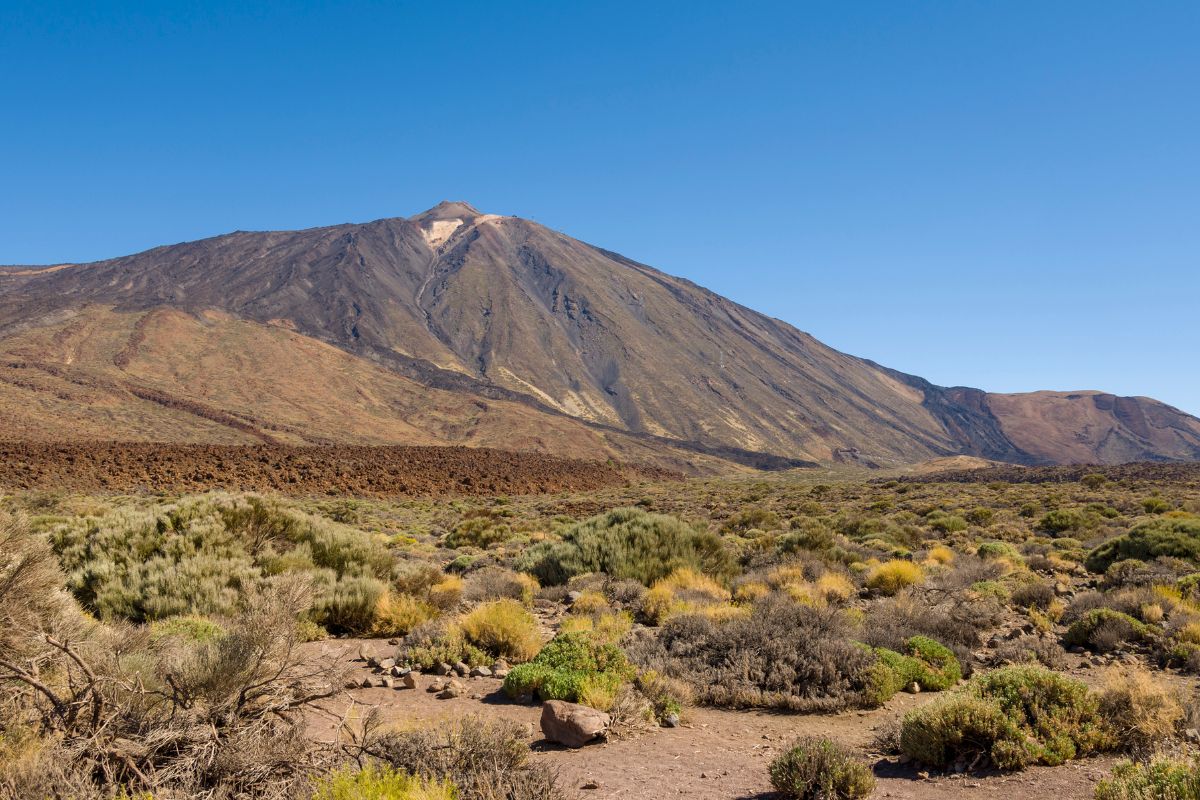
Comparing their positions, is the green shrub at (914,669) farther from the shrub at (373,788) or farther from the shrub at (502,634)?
the shrub at (373,788)

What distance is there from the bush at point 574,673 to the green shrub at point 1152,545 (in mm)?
10757

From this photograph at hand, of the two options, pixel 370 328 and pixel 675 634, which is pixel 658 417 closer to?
pixel 370 328

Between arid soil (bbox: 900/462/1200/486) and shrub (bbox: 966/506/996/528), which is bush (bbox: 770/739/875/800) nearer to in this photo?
shrub (bbox: 966/506/996/528)

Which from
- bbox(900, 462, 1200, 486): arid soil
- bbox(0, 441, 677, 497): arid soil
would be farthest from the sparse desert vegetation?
bbox(900, 462, 1200, 486): arid soil

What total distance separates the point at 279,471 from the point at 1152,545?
1398 inches

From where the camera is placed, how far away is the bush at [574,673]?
230 inches

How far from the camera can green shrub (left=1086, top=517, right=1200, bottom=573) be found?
41.3ft

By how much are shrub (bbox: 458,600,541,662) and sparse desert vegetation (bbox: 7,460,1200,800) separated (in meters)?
0.02

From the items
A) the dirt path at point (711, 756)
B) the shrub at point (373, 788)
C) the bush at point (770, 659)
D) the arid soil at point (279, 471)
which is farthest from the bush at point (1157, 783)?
the arid soil at point (279, 471)

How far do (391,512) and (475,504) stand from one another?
6615mm

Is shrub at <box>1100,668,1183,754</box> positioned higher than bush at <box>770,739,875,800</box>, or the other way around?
shrub at <box>1100,668,1183,754</box>

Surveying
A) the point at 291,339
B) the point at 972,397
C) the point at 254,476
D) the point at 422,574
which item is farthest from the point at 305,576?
the point at 972,397

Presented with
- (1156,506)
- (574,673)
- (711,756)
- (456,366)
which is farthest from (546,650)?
(456,366)

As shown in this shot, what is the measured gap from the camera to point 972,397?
19862 centimetres
